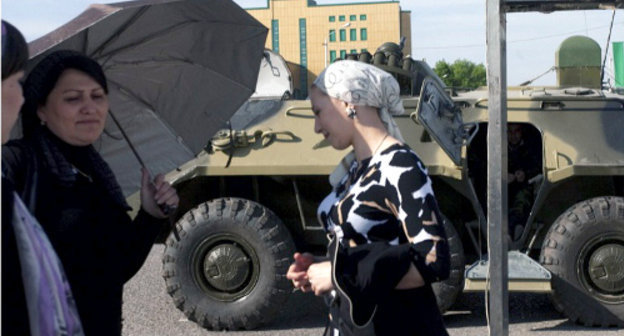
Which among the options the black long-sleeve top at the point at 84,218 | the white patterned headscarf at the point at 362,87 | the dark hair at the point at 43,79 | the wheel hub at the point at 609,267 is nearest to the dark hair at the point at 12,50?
the black long-sleeve top at the point at 84,218

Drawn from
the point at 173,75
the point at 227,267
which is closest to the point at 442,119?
the point at 227,267

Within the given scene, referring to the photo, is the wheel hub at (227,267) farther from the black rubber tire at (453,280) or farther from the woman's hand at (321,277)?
the woman's hand at (321,277)

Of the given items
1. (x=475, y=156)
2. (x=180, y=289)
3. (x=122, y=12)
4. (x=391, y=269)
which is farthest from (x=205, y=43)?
(x=475, y=156)

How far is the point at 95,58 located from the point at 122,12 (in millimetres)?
267

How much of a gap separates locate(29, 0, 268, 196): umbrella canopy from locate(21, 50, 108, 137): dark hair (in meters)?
0.27

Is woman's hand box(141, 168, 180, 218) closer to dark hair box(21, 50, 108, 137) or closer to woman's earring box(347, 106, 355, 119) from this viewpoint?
dark hair box(21, 50, 108, 137)

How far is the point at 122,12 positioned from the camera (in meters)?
3.02

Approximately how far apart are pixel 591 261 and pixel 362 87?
5.08 meters

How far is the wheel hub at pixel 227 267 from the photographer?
7.85 meters

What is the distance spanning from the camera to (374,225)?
2934 mm

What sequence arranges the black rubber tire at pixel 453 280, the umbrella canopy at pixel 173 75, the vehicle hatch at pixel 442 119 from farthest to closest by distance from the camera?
1. the black rubber tire at pixel 453 280
2. the vehicle hatch at pixel 442 119
3. the umbrella canopy at pixel 173 75

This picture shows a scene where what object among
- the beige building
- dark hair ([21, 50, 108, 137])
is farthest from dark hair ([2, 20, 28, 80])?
the beige building

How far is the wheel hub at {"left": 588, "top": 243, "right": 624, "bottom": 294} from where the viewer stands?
7602 mm

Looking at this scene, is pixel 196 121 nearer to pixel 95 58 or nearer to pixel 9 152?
pixel 95 58
